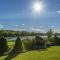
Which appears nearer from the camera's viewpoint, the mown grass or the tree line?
the mown grass

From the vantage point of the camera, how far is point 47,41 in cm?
543

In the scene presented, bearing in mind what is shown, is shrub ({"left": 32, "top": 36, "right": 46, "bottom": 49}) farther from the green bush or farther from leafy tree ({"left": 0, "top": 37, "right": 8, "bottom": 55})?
leafy tree ({"left": 0, "top": 37, "right": 8, "bottom": 55})

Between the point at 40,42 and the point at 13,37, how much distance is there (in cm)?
116

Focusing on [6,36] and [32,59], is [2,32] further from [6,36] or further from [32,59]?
[32,59]

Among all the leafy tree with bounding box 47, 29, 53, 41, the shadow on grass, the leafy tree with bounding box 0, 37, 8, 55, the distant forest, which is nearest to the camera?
the shadow on grass

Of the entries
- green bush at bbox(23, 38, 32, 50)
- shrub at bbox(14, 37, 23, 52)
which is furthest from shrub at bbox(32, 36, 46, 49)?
shrub at bbox(14, 37, 23, 52)

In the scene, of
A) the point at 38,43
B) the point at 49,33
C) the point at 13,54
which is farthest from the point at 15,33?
the point at 49,33

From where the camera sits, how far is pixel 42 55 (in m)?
5.36

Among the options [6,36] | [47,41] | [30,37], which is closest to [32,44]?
[30,37]

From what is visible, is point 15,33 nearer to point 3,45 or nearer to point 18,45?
point 18,45

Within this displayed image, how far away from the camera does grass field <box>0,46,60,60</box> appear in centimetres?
521

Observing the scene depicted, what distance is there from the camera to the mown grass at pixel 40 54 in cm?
520

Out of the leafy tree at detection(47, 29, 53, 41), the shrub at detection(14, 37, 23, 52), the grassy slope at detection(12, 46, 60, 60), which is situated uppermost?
the leafy tree at detection(47, 29, 53, 41)

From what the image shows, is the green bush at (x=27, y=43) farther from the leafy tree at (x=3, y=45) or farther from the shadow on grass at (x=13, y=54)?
the leafy tree at (x=3, y=45)
